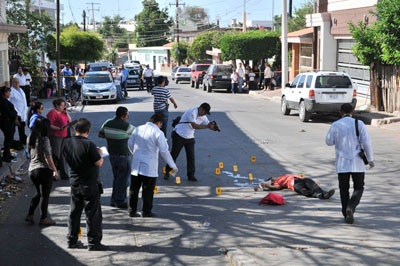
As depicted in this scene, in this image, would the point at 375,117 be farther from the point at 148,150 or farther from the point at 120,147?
the point at 148,150

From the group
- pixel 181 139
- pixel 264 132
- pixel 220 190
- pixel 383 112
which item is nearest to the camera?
pixel 220 190

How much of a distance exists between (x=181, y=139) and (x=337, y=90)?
33.2ft

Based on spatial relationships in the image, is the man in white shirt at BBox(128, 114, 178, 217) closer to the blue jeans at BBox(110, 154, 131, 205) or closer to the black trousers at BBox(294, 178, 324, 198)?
the blue jeans at BBox(110, 154, 131, 205)

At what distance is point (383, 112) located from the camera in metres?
21.9

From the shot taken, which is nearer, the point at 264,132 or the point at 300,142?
the point at 300,142

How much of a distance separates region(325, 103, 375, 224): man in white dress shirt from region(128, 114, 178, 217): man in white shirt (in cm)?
242

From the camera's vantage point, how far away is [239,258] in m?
6.58

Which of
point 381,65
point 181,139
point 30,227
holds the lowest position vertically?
point 30,227

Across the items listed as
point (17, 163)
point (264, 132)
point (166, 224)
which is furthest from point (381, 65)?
point (166, 224)

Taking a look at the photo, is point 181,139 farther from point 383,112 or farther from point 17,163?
point 383,112

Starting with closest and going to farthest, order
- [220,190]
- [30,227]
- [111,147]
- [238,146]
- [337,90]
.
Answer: [30,227], [111,147], [220,190], [238,146], [337,90]

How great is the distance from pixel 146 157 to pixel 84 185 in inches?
57.8

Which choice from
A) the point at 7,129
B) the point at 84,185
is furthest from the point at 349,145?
the point at 7,129

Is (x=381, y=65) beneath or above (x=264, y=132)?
above
